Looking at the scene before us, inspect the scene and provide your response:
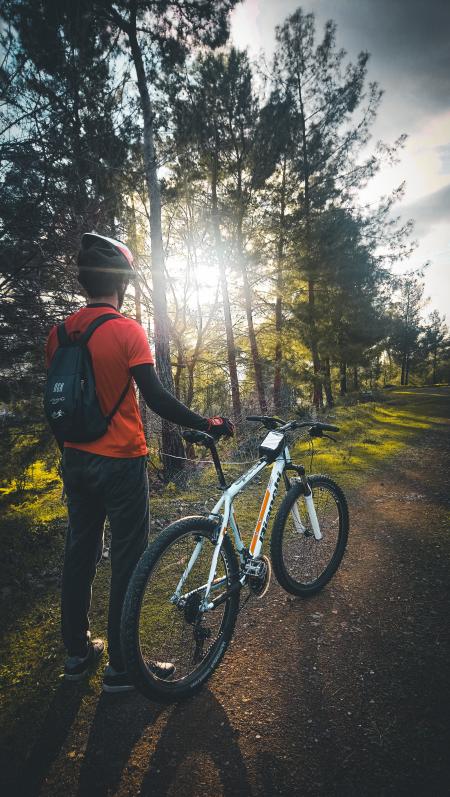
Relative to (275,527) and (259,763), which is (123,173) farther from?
(259,763)

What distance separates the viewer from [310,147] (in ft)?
41.3

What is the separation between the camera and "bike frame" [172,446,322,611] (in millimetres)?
2016

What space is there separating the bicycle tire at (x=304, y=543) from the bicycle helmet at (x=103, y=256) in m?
2.04

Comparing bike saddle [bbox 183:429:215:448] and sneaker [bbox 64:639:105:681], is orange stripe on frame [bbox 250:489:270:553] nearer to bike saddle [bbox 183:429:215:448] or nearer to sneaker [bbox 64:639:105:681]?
bike saddle [bbox 183:429:215:448]

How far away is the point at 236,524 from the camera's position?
247 centimetres

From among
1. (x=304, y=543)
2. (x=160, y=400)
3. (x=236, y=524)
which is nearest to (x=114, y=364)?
(x=160, y=400)

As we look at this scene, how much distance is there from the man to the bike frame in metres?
0.41

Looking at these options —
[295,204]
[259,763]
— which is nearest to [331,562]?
[259,763]

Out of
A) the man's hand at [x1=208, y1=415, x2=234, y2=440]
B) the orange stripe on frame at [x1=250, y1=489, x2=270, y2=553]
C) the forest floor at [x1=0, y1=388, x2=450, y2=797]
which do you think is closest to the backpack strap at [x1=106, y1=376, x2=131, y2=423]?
the man's hand at [x1=208, y1=415, x2=234, y2=440]

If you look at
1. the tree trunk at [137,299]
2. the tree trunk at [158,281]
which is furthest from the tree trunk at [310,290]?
the tree trunk at [158,281]

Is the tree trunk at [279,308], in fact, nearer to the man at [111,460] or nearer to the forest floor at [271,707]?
the forest floor at [271,707]

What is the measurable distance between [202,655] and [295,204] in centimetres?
1455

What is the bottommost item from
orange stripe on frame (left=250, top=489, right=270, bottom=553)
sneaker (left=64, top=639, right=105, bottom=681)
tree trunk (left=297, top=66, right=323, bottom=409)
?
sneaker (left=64, top=639, right=105, bottom=681)

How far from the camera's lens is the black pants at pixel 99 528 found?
1.84 meters
